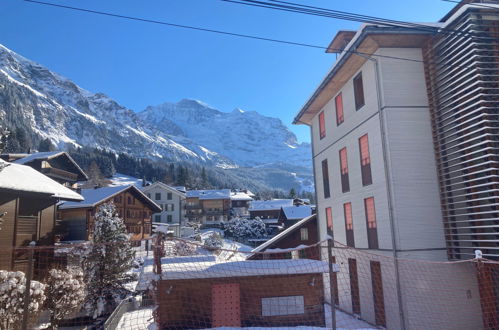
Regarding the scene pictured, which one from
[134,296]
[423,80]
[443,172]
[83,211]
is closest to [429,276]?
[443,172]

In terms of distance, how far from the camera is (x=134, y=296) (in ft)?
66.2

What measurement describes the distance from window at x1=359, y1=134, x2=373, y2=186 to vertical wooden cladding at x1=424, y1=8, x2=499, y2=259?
8.39 feet

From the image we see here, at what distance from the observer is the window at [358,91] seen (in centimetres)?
1495

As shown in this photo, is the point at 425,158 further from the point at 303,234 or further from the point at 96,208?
the point at 96,208

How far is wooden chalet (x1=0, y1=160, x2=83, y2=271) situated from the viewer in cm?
1324

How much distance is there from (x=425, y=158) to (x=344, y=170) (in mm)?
4876

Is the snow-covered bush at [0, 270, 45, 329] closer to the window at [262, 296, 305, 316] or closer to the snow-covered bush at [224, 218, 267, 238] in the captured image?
the window at [262, 296, 305, 316]

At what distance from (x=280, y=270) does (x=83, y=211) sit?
1006 inches

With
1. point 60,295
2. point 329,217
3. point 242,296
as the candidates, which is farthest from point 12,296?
point 329,217

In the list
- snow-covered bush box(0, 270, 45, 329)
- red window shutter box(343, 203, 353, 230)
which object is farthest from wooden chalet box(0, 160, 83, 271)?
red window shutter box(343, 203, 353, 230)

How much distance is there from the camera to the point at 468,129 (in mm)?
11117

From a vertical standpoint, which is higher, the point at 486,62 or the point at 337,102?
the point at 337,102

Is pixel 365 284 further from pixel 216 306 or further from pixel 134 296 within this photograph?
pixel 134 296

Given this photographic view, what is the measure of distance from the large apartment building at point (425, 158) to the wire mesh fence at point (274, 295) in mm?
74
